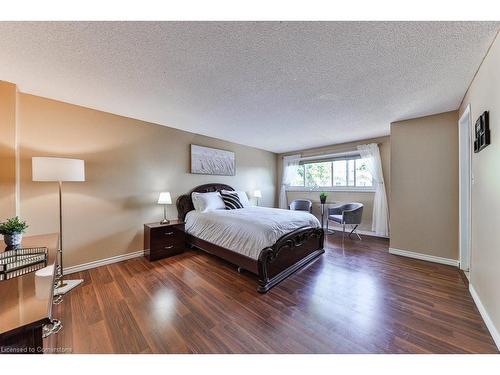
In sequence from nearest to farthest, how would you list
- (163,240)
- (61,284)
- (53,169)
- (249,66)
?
(249,66) < (53,169) < (61,284) < (163,240)

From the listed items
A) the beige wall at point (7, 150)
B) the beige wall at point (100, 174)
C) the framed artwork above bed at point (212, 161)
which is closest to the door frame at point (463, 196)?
the framed artwork above bed at point (212, 161)

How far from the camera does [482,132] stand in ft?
5.47

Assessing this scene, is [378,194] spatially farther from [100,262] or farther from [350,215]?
[100,262]

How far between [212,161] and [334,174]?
315cm

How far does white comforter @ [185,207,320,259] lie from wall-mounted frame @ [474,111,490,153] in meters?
1.94

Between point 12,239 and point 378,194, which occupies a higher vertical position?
point 378,194

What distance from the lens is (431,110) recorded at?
2.70 meters

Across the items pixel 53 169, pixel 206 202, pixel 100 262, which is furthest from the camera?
pixel 206 202

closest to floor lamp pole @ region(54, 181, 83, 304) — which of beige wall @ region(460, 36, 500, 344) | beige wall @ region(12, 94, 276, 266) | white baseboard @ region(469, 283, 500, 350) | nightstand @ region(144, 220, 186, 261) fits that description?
beige wall @ region(12, 94, 276, 266)

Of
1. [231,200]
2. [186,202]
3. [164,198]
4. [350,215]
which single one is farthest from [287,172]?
[164,198]

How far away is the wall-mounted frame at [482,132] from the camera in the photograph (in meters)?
1.58

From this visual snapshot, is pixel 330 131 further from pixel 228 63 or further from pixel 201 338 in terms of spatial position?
pixel 201 338

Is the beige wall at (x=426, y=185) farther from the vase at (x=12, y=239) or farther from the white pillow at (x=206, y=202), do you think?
the vase at (x=12, y=239)

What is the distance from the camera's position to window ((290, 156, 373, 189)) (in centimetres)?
455
